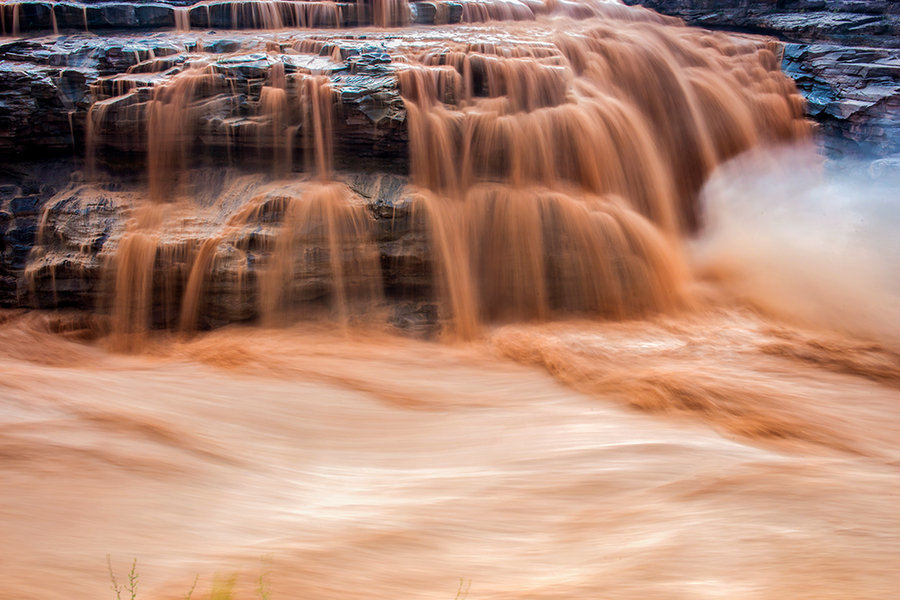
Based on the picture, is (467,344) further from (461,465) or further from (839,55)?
(839,55)

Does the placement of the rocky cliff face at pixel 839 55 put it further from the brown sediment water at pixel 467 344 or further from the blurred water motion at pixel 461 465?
the blurred water motion at pixel 461 465

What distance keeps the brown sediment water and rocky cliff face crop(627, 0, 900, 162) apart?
0.34 meters

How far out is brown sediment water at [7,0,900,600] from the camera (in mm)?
2324

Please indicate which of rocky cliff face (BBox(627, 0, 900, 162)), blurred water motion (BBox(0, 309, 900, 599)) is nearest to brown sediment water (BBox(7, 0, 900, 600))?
blurred water motion (BBox(0, 309, 900, 599))

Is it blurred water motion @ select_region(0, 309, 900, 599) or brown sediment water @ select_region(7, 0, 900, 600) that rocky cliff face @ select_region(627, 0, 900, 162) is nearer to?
brown sediment water @ select_region(7, 0, 900, 600)

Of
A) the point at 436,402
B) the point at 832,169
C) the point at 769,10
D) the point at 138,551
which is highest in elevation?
the point at 769,10

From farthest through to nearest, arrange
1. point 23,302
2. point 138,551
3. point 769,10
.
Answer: point 769,10, point 23,302, point 138,551

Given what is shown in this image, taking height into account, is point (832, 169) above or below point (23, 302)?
above

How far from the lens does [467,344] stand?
5.30 meters

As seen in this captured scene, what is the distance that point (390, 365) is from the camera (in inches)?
191

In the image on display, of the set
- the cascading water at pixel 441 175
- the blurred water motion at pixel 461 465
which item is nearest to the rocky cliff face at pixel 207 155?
the cascading water at pixel 441 175

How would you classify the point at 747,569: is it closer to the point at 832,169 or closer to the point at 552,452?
the point at 552,452

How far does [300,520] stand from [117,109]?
4.86 meters

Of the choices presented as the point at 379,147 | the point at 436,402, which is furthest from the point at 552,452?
the point at 379,147
